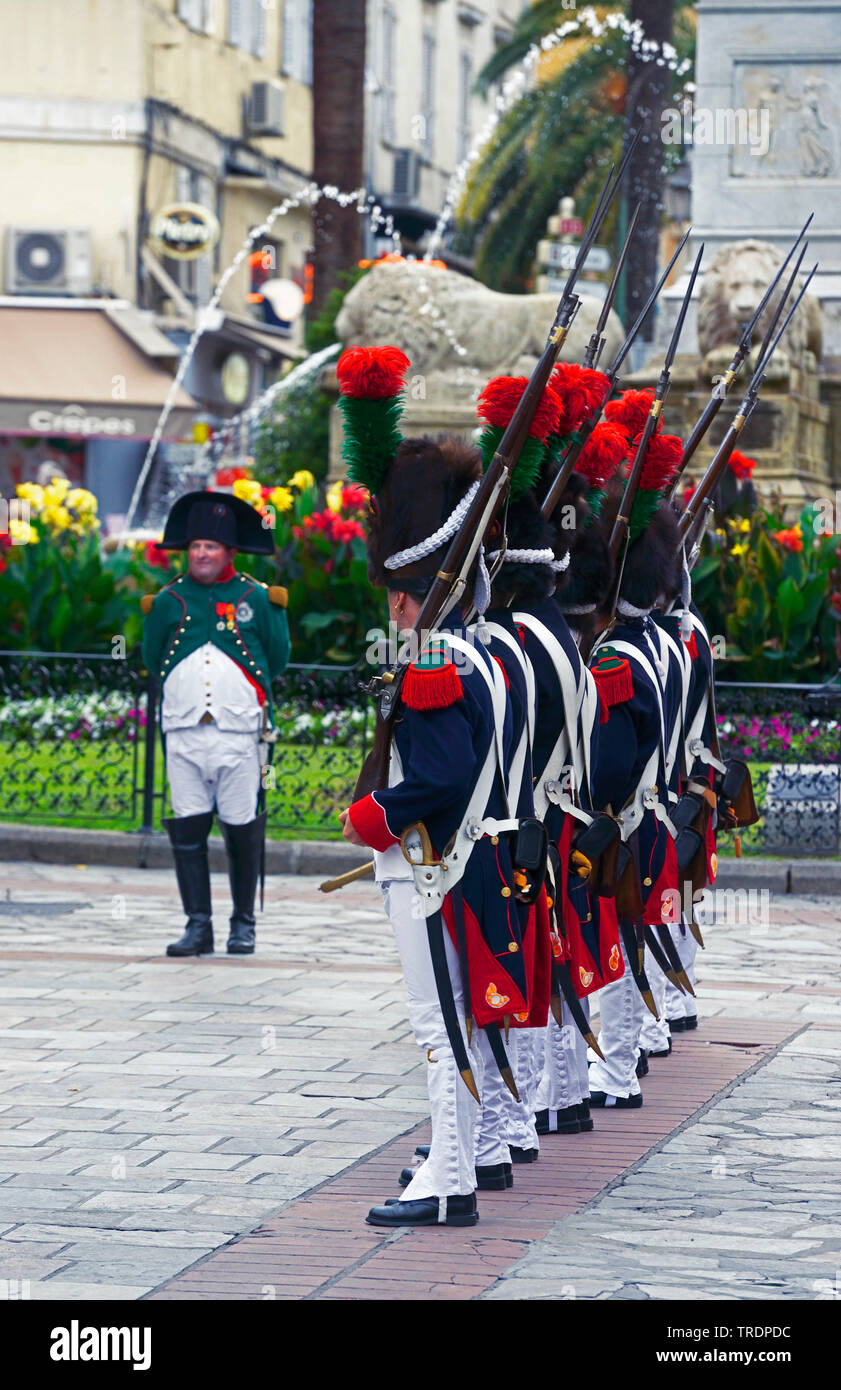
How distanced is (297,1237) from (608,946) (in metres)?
1.49

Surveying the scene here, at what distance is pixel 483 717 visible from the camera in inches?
223

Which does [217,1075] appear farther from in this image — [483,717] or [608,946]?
[483,717]

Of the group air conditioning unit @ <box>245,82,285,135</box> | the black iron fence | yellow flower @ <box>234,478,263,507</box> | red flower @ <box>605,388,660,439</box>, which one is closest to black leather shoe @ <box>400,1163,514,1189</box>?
red flower @ <box>605,388,660,439</box>

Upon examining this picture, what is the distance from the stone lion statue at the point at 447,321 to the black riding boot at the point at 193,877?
417 inches

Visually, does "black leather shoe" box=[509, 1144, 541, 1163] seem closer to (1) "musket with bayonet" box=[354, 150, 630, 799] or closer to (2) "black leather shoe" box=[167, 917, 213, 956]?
(1) "musket with bayonet" box=[354, 150, 630, 799]

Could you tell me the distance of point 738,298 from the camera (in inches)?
715

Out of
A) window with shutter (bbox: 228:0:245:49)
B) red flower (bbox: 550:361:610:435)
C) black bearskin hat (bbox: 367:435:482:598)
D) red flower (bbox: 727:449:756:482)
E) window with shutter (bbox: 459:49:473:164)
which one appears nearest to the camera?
black bearskin hat (bbox: 367:435:482:598)

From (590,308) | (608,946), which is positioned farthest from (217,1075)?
(590,308)

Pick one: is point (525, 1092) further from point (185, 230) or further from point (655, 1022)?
point (185, 230)

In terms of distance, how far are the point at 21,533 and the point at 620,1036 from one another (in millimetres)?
10392

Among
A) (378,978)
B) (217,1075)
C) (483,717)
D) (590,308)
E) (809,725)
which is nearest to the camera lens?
(483,717)

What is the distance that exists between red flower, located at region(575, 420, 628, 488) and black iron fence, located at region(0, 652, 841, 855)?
5568 millimetres

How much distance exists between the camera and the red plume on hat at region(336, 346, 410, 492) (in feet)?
18.7

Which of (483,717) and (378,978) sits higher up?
(483,717)
